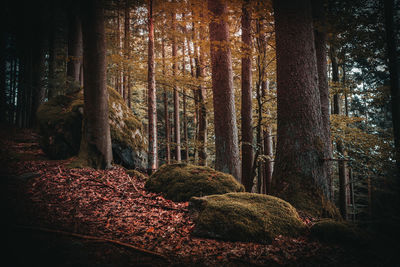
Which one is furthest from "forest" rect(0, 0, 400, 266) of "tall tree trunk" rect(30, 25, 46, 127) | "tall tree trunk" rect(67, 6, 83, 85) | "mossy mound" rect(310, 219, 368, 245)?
"tall tree trunk" rect(30, 25, 46, 127)

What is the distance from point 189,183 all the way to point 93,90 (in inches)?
197

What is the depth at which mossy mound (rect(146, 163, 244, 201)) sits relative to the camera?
4.44 metres

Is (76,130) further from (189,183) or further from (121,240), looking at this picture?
(121,240)

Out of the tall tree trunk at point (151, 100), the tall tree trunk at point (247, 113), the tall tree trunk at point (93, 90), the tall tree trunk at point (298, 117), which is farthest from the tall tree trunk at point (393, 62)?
the tall tree trunk at point (93, 90)

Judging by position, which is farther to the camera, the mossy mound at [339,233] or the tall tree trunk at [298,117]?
the tall tree trunk at [298,117]

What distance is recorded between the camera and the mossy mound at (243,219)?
2.79 metres

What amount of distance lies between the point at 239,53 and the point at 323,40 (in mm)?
2843

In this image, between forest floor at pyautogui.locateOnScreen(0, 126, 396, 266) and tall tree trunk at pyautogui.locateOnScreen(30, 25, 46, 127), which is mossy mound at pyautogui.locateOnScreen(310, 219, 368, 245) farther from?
tall tree trunk at pyautogui.locateOnScreen(30, 25, 46, 127)

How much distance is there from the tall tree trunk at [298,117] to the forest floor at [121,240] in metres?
0.88

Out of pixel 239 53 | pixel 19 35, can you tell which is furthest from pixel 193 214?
pixel 19 35

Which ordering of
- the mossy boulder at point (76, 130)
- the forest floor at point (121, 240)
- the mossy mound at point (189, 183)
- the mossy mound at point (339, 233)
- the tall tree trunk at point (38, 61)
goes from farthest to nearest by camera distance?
the tall tree trunk at point (38, 61)
the mossy boulder at point (76, 130)
the mossy mound at point (189, 183)
the mossy mound at point (339, 233)
the forest floor at point (121, 240)

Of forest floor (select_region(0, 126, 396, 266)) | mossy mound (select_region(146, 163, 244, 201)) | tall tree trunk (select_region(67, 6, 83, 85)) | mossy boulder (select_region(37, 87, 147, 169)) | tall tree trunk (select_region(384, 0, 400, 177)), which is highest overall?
tall tree trunk (select_region(67, 6, 83, 85))

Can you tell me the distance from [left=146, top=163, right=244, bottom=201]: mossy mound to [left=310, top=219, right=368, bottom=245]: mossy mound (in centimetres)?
193

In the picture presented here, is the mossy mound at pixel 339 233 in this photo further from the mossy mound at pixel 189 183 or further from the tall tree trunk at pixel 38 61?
the tall tree trunk at pixel 38 61
